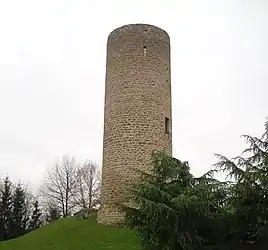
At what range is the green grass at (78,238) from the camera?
55.1ft

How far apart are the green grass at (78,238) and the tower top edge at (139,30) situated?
25.5 feet

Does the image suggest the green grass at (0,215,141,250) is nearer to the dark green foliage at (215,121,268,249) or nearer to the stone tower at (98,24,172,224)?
the stone tower at (98,24,172,224)

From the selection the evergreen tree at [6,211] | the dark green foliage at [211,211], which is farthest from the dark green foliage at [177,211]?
the evergreen tree at [6,211]

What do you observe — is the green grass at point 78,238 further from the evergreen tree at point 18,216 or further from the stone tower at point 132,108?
the evergreen tree at point 18,216

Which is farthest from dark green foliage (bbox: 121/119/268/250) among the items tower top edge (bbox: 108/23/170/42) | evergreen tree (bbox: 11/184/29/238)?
evergreen tree (bbox: 11/184/29/238)

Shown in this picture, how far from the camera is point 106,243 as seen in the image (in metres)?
16.9

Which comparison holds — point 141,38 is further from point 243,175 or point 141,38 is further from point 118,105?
point 243,175

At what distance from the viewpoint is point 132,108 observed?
19688mm

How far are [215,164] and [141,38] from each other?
9537mm

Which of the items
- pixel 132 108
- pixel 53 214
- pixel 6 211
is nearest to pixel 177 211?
pixel 132 108

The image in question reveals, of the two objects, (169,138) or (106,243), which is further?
(169,138)

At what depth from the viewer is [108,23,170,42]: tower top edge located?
67.7ft

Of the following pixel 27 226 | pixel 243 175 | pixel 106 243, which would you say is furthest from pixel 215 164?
pixel 27 226

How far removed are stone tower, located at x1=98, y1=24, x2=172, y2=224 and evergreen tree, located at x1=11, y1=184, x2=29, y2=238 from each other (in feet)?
41.9
